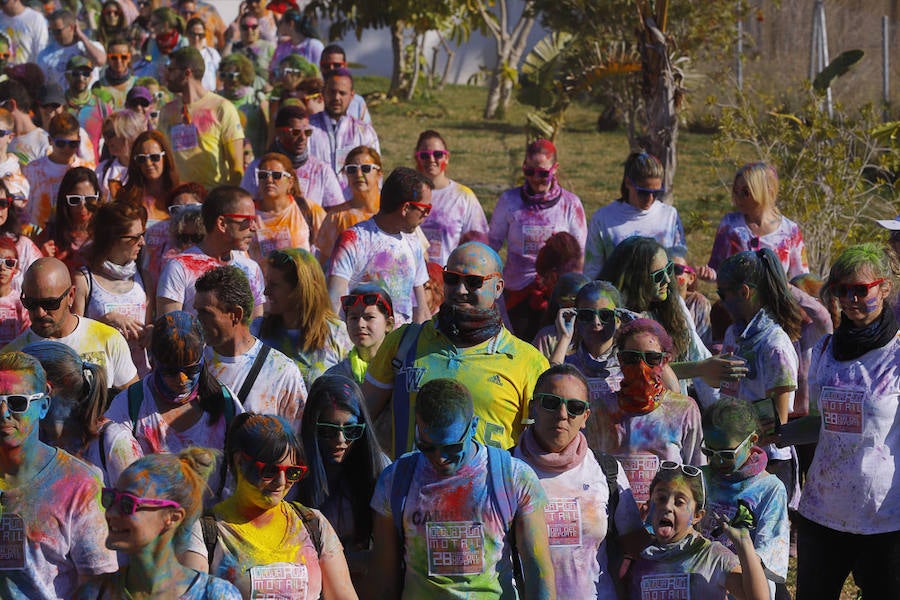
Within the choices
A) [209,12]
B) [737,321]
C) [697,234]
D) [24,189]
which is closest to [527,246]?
[737,321]

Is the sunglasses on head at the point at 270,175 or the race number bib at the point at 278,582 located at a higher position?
the sunglasses on head at the point at 270,175

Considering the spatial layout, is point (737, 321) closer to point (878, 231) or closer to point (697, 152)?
point (878, 231)

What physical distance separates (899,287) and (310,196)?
14.1 ft

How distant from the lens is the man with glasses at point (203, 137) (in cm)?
994

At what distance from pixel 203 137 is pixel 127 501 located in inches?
248

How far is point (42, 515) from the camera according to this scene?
4453 mm

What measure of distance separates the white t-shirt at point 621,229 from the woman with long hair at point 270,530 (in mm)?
4216

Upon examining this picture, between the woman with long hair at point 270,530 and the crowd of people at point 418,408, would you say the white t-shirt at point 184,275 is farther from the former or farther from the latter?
the woman with long hair at point 270,530

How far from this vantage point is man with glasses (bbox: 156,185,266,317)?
22.6ft

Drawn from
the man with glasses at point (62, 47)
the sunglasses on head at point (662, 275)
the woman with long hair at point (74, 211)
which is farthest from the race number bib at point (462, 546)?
the man with glasses at point (62, 47)

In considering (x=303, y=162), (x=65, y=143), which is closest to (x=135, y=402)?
(x=303, y=162)

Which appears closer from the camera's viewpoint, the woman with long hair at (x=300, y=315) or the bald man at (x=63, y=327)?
the bald man at (x=63, y=327)

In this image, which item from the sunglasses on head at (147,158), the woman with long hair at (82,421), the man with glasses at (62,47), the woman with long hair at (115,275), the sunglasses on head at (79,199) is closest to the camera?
the woman with long hair at (82,421)

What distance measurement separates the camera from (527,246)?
881 centimetres
